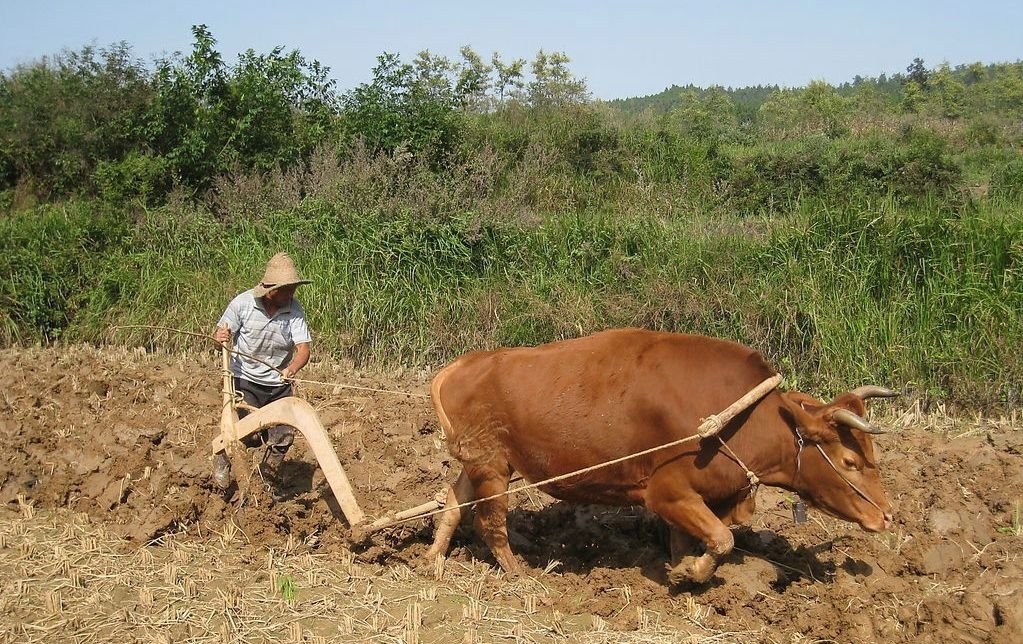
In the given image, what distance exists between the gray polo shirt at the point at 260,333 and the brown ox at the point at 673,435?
74.0 inches

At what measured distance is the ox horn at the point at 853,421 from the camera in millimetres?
5442

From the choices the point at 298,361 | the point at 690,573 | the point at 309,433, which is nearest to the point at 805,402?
the point at 690,573

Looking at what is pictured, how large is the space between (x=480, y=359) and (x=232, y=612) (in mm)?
2201

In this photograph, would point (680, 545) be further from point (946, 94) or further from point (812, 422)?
point (946, 94)

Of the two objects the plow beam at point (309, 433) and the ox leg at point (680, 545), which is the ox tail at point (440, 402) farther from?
the ox leg at point (680, 545)

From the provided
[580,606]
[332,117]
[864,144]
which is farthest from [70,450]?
[864,144]

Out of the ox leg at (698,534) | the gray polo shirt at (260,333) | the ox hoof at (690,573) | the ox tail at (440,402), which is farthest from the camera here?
the gray polo shirt at (260,333)

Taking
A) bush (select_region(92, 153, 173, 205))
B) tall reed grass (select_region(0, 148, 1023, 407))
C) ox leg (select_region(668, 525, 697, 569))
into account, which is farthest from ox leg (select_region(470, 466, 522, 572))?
bush (select_region(92, 153, 173, 205))

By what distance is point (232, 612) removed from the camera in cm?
555

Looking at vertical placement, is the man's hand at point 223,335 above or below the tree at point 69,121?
below

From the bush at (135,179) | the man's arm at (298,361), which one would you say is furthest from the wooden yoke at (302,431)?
the bush at (135,179)

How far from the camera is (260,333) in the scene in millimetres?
7273

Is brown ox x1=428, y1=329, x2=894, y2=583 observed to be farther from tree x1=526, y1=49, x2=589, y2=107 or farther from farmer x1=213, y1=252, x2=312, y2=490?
tree x1=526, y1=49, x2=589, y2=107

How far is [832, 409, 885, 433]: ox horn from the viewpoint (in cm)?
544
